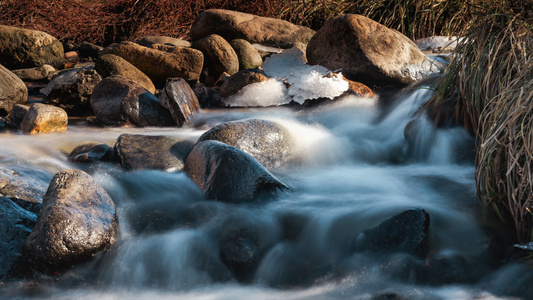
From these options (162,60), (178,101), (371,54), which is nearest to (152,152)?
(178,101)

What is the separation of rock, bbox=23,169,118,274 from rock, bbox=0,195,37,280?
0.25ft

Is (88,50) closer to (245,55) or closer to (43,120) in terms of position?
(245,55)

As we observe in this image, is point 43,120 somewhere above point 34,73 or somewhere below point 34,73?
above

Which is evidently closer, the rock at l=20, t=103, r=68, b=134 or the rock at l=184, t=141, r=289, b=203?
the rock at l=184, t=141, r=289, b=203

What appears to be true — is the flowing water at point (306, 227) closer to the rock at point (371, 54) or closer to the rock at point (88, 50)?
the rock at point (371, 54)

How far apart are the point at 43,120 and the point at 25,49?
9.37 feet

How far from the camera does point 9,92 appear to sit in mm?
5457

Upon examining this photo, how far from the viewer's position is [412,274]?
8.36ft

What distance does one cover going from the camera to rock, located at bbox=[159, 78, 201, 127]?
5.11 meters

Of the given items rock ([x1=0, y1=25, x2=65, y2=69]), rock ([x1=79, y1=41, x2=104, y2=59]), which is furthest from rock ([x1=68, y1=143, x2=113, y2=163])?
rock ([x1=79, y1=41, x2=104, y2=59])

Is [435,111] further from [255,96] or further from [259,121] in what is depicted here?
[255,96]

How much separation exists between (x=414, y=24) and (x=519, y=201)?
5937 mm

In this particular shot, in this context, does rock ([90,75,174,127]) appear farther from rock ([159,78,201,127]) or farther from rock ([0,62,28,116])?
rock ([0,62,28,116])

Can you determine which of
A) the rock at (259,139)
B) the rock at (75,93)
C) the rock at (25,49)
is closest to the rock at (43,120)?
the rock at (75,93)
